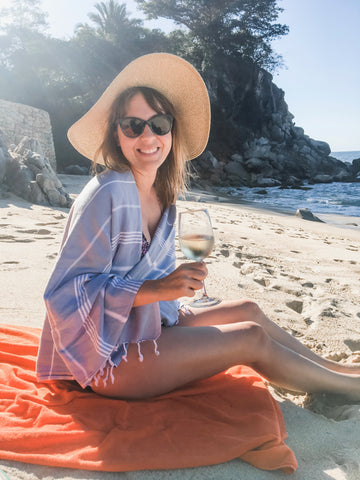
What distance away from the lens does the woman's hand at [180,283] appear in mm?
1539

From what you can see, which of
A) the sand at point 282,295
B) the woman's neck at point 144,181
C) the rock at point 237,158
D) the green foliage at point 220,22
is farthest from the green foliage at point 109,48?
the woman's neck at point 144,181

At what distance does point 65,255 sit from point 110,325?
353mm

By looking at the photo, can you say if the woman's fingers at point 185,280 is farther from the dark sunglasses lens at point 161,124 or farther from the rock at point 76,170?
the rock at point 76,170

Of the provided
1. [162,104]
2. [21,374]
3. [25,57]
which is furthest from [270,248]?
[25,57]

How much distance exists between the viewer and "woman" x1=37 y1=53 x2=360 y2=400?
5.40 ft

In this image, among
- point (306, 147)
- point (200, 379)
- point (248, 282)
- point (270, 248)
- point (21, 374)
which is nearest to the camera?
point (200, 379)

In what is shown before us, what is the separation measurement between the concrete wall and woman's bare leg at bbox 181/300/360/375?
35.9 feet

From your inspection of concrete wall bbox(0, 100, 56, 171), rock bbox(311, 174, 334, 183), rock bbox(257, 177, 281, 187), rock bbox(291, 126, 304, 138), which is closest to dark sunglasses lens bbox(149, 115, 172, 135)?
concrete wall bbox(0, 100, 56, 171)

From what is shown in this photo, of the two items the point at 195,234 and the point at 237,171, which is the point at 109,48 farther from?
the point at 195,234

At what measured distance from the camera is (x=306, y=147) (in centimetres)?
3434

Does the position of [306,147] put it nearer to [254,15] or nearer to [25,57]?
[254,15]

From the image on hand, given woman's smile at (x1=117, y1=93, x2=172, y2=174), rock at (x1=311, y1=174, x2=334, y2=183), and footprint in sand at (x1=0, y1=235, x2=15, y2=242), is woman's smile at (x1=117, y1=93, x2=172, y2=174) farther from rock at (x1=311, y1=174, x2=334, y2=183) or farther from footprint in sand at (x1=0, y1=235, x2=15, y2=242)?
rock at (x1=311, y1=174, x2=334, y2=183)

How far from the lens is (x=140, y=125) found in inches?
76.7

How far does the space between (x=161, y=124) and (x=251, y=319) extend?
3.86 ft
